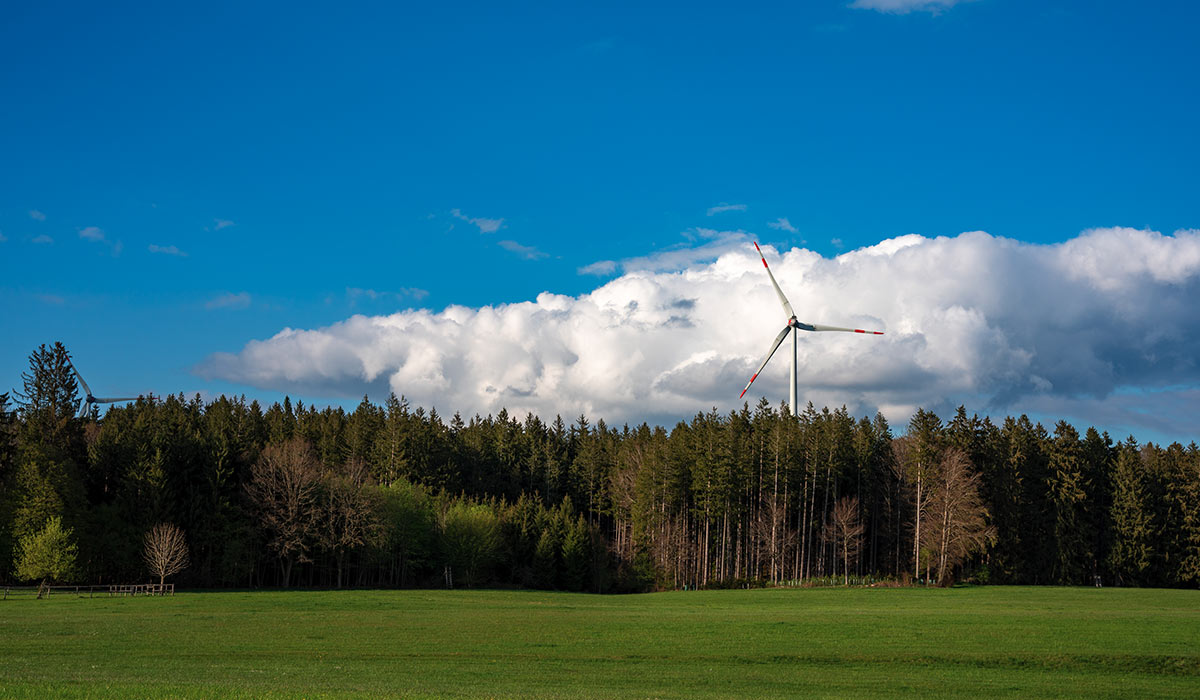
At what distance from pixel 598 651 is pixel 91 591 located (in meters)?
54.3

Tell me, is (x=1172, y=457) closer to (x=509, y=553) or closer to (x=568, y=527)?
(x=568, y=527)

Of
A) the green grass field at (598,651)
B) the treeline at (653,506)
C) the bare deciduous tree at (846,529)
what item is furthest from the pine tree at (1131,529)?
the green grass field at (598,651)

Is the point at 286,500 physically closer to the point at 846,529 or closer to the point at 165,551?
the point at 165,551

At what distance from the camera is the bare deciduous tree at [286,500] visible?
89.1 meters

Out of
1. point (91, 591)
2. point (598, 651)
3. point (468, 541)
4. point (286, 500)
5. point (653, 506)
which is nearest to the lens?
point (598, 651)

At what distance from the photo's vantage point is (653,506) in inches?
4279

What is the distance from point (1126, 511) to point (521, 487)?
86.4 m

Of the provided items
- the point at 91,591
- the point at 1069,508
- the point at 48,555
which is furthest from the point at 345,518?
→ the point at 1069,508

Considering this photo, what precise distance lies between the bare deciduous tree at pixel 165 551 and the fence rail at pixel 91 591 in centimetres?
114

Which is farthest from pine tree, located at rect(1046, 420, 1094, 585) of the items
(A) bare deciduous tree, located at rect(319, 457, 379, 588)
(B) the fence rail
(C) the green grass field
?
(B) the fence rail

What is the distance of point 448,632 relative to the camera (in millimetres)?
42594

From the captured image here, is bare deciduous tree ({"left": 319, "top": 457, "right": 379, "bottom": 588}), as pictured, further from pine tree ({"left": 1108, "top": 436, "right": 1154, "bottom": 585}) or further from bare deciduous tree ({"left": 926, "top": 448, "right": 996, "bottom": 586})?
pine tree ({"left": 1108, "top": 436, "right": 1154, "bottom": 585})

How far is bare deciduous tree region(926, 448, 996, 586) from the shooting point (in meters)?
83.0

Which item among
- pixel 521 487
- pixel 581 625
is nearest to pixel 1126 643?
pixel 581 625
